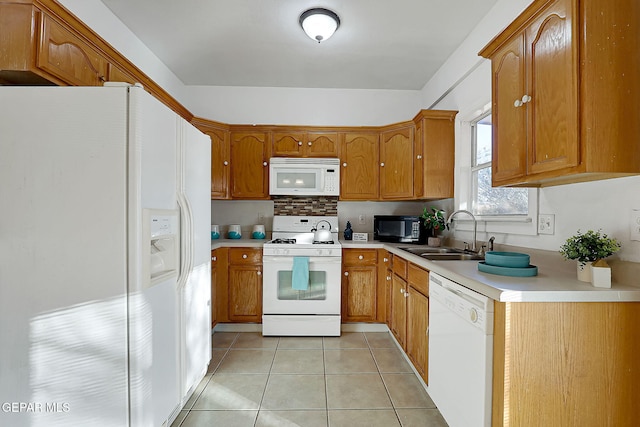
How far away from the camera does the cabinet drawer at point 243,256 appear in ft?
9.98

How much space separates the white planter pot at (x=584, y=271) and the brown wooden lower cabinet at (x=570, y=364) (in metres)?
0.14

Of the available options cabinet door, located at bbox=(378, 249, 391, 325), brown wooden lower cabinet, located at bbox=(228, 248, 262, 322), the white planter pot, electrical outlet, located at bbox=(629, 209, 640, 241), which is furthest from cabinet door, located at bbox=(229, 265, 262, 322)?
electrical outlet, located at bbox=(629, 209, 640, 241)

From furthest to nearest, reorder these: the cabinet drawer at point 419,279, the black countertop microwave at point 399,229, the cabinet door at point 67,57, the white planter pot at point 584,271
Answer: the black countertop microwave at point 399,229, the cabinet drawer at point 419,279, the cabinet door at point 67,57, the white planter pot at point 584,271

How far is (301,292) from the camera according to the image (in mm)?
2951

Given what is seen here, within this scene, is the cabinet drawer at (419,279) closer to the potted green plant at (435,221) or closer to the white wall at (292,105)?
the potted green plant at (435,221)

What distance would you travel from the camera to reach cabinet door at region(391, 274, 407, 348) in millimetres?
2414

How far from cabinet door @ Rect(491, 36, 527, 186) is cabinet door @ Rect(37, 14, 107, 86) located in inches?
90.3

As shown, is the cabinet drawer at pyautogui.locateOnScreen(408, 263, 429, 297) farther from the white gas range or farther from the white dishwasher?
the white gas range

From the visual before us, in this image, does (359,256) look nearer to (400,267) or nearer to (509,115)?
(400,267)

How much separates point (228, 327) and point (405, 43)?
10.4 ft

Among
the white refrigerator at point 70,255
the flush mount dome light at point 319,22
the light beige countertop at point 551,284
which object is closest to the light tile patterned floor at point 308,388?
the white refrigerator at point 70,255

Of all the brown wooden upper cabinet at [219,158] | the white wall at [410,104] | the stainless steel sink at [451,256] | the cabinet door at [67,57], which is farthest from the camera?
the brown wooden upper cabinet at [219,158]

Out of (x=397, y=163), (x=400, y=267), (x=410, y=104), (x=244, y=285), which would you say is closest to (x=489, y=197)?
(x=400, y=267)

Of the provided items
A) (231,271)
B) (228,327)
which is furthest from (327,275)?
(228,327)
